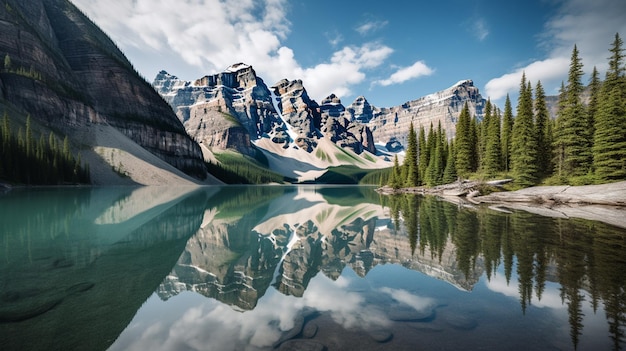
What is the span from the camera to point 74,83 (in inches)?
4973

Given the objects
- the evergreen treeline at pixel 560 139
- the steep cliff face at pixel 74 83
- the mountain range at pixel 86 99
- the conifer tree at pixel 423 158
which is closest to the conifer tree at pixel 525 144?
the evergreen treeline at pixel 560 139

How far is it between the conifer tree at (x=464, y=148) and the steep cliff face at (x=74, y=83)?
128 meters

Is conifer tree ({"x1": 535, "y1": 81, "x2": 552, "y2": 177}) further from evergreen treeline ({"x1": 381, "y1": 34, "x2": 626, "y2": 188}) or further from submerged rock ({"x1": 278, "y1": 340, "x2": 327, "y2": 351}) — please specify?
submerged rock ({"x1": 278, "y1": 340, "x2": 327, "y2": 351})

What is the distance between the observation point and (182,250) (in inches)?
628

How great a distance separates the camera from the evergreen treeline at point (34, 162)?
221 feet

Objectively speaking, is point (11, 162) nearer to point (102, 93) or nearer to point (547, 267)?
point (102, 93)

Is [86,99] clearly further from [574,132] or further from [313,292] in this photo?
[574,132]

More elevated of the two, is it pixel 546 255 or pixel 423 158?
pixel 423 158

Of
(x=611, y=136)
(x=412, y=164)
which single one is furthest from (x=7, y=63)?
(x=611, y=136)

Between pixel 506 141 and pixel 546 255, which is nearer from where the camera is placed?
pixel 546 255

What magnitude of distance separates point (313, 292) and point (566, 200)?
43090 mm

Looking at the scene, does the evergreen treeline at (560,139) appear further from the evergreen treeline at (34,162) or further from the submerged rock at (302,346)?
the evergreen treeline at (34,162)

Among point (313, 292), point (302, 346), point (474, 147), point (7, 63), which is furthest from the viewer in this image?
point (7, 63)

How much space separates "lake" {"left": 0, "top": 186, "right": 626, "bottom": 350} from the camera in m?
6.93
